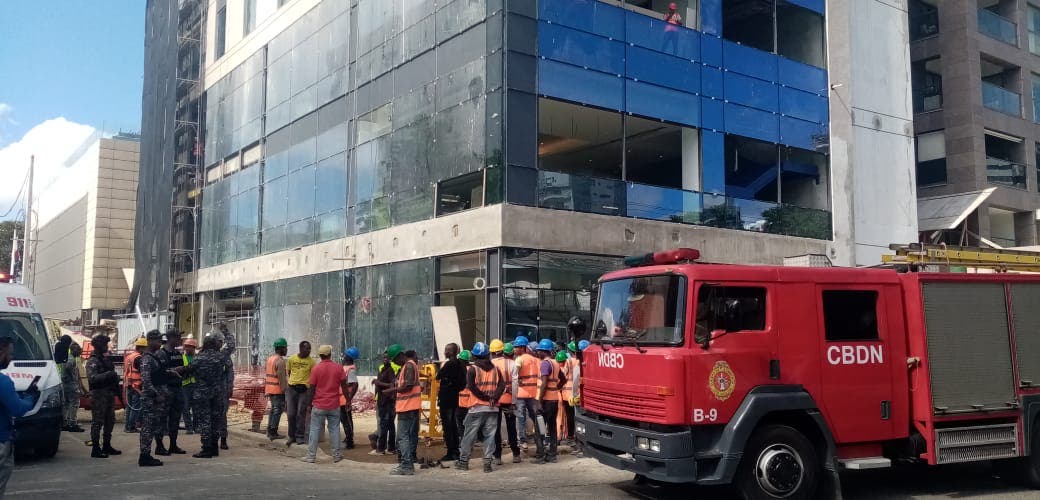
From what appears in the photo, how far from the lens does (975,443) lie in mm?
8719

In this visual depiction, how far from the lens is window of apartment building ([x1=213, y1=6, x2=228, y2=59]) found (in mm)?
33916

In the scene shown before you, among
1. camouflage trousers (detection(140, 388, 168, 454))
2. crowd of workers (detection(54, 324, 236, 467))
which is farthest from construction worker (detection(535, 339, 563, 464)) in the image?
camouflage trousers (detection(140, 388, 168, 454))

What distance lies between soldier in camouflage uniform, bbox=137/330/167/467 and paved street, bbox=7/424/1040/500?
27cm

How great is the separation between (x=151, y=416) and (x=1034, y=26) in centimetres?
3504

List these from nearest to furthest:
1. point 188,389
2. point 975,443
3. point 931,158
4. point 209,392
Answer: point 975,443 < point 209,392 < point 188,389 < point 931,158

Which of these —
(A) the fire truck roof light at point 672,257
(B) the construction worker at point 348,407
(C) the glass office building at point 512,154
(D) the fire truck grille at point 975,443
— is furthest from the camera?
(C) the glass office building at point 512,154

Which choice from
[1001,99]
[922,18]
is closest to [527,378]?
[922,18]

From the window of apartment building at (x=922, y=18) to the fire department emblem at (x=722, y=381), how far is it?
2713 cm

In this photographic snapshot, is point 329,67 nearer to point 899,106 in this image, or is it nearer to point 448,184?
point 448,184

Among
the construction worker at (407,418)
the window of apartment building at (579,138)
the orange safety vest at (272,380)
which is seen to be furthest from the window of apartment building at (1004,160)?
the orange safety vest at (272,380)

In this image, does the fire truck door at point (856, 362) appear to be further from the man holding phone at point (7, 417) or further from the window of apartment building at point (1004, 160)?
the window of apartment building at point (1004, 160)

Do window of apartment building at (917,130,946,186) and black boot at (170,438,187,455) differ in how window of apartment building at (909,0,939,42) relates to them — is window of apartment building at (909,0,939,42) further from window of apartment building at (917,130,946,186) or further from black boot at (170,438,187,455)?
black boot at (170,438,187,455)

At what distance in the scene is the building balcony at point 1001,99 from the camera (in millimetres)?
29625

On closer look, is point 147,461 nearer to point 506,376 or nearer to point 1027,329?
point 506,376
